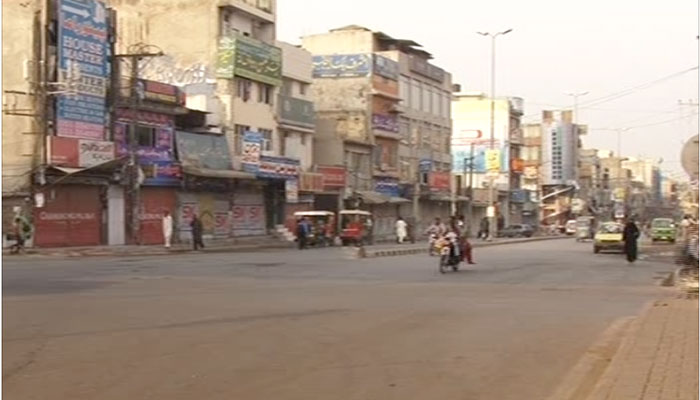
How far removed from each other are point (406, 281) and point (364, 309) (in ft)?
24.5

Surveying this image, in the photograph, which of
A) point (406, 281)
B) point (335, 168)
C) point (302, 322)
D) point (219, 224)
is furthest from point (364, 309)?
A: point (335, 168)

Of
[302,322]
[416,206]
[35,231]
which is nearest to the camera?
[302,322]

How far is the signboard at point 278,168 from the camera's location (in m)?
53.3

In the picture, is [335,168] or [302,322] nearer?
[302,322]

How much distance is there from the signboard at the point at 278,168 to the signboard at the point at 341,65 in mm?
14401

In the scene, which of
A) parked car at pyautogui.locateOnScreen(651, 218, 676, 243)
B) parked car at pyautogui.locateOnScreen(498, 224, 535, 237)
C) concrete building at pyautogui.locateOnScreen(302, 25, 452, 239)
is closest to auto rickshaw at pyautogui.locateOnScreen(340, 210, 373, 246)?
concrete building at pyautogui.locateOnScreen(302, 25, 452, 239)

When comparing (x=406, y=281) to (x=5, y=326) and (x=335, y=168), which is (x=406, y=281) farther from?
(x=335, y=168)

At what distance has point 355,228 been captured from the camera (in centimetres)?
5272

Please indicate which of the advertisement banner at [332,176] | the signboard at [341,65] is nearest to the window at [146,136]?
the advertisement banner at [332,176]

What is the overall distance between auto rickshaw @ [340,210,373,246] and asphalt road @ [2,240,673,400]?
2792 cm

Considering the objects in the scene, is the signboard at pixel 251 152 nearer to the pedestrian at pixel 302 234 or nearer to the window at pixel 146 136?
the pedestrian at pixel 302 234

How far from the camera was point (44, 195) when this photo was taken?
3894 centimetres

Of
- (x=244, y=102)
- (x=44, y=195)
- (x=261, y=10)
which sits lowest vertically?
(x=44, y=195)

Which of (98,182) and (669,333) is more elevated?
(98,182)
